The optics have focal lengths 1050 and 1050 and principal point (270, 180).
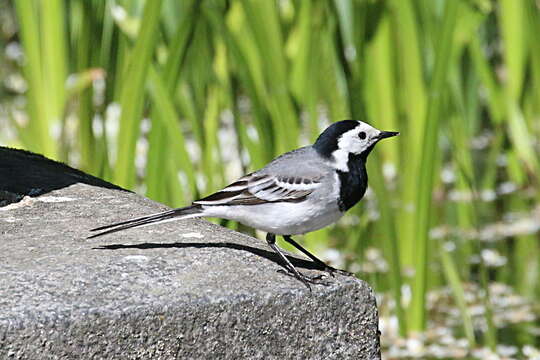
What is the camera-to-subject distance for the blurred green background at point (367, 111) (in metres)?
3.21

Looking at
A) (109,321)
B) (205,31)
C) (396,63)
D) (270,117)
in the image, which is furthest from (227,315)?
(396,63)

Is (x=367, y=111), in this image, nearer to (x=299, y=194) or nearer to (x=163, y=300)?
(x=299, y=194)

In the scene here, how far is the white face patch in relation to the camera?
2154mm

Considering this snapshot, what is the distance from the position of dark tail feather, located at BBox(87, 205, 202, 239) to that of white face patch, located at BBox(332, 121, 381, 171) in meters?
0.30

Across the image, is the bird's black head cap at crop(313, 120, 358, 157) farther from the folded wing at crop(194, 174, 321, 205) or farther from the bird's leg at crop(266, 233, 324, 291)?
the bird's leg at crop(266, 233, 324, 291)

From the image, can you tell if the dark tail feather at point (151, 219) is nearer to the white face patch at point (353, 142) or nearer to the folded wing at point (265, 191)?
the folded wing at point (265, 191)

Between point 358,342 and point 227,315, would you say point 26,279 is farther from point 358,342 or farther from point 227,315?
point 358,342

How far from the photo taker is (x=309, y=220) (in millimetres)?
2078

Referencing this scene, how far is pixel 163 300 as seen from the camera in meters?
1.84

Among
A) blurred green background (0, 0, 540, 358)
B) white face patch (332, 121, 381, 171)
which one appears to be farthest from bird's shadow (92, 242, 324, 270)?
blurred green background (0, 0, 540, 358)

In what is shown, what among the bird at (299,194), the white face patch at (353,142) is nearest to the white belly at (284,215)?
the bird at (299,194)

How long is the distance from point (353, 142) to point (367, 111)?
→ 184 centimetres

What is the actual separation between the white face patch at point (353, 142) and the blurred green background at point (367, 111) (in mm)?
939

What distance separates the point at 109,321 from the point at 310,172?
1.83 ft
